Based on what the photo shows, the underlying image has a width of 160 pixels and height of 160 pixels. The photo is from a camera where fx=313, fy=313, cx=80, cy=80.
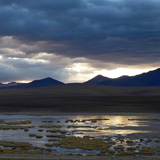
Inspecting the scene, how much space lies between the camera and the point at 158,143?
45.2 m

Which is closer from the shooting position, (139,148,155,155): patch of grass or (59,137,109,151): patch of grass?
(139,148,155,155): patch of grass

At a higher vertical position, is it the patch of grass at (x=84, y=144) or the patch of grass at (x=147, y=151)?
the patch of grass at (x=84, y=144)

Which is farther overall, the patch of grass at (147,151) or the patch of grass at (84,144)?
the patch of grass at (84,144)

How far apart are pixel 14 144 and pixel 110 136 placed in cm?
1674

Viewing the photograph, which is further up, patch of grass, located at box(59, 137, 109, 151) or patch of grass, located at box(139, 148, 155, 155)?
patch of grass, located at box(59, 137, 109, 151)

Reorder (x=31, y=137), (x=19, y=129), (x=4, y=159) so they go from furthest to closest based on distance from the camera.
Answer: (x=19, y=129) → (x=31, y=137) → (x=4, y=159)

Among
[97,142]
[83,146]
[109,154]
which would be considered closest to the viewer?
[109,154]

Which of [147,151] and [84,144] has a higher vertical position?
[84,144]

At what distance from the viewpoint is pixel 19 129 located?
63.8 metres

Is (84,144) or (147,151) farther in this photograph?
(84,144)

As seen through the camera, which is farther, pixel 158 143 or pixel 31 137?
pixel 31 137

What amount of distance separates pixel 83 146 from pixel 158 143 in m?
11.3

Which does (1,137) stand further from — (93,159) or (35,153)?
(93,159)

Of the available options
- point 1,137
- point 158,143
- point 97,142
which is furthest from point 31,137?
point 158,143
